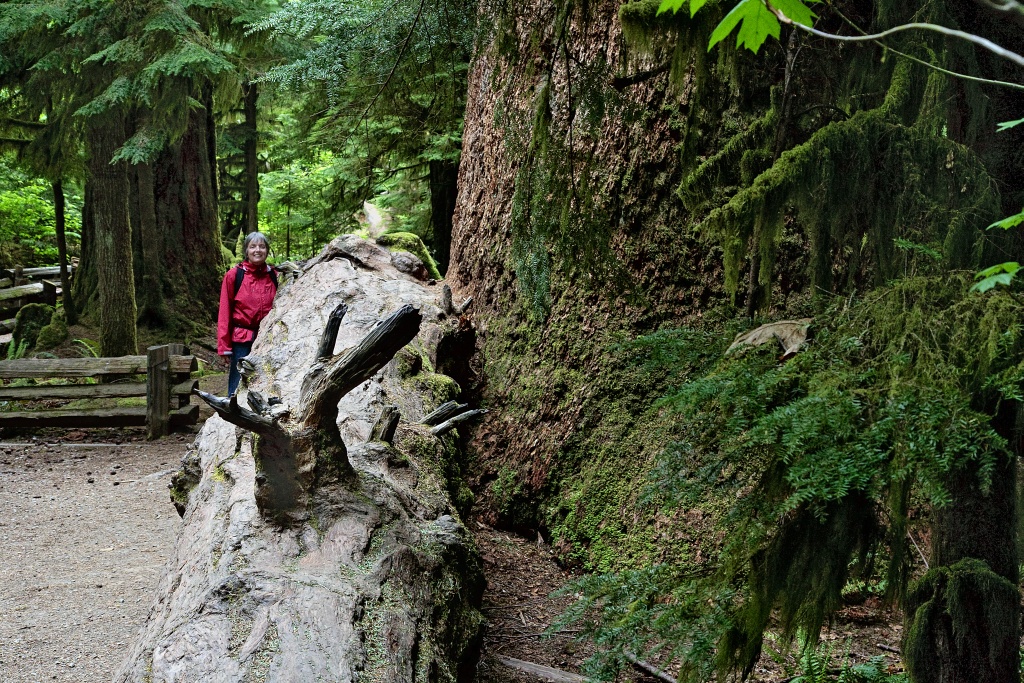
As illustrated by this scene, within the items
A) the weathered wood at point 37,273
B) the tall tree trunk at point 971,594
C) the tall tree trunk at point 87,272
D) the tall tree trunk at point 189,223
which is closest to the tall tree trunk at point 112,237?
the tall tree trunk at point 189,223

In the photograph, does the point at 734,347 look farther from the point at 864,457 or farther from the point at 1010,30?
the point at 1010,30

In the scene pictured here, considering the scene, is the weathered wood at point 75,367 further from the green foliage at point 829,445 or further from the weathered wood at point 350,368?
the green foliage at point 829,445

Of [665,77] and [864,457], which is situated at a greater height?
[665,77]

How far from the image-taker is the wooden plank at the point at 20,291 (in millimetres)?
20172

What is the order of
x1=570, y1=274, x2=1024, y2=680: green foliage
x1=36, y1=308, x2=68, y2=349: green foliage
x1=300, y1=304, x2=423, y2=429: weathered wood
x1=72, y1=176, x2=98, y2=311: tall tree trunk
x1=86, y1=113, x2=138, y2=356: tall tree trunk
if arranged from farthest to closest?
1. x1=72, y1=176, x2=98, y2=311: tall tree trunk
2. x1=36, y1=308, x2=68, y2=349: green foliage
3. x1=86, y1=113, x2=138, y2=356: tall tree trunk
4. x1=300, y1=304, x2=423, y2=429: weathered wood
5. x1=570, y1=274, x2=1024, y2=680: green foliage

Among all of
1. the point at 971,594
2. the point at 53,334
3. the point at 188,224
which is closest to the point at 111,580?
the point at 971,594

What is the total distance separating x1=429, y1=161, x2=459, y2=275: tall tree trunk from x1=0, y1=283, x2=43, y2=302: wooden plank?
533 inches

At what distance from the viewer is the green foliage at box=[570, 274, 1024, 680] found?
234cm

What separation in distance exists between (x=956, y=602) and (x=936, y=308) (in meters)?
1.12

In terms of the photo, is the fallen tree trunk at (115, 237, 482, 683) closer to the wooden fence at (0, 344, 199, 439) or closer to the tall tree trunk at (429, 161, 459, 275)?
the wooden fence at (0, 344, 199, 439)

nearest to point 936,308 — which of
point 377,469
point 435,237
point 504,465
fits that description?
point 377,469

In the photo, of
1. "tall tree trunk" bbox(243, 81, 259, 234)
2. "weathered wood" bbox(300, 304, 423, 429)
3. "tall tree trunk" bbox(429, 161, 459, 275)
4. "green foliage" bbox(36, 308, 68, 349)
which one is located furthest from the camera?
"tall tree trunk" bbox(243, 81, 259, 234)

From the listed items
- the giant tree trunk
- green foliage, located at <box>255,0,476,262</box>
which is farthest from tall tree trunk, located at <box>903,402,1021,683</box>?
the giant tree trunk

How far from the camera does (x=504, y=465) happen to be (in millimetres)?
7000
